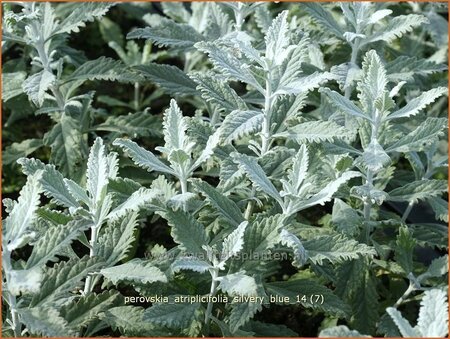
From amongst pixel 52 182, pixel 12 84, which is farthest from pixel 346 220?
pixel 12 84

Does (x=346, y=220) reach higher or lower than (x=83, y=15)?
lower

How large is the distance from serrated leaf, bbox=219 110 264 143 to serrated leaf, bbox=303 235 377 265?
35 cm

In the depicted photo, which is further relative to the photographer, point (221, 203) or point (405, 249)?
point (405, 249)

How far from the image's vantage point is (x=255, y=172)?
6.51 feet

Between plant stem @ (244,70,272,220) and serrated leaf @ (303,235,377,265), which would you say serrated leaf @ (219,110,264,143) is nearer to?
plant stem @ (244,70,272,220)

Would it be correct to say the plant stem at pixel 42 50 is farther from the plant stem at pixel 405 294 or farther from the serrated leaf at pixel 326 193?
the plant stem at pixel 405 294

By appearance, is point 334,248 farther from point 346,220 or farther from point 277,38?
point 277,38

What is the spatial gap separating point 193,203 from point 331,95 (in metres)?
0.53

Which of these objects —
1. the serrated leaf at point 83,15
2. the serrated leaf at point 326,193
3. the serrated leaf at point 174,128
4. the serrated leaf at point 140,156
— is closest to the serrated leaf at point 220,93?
the serrated leaf at point 174,128

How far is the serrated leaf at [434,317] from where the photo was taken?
5.48 feet

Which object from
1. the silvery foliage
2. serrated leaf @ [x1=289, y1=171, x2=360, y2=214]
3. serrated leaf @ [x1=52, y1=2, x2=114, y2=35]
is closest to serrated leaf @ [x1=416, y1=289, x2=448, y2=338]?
the silvery foliage

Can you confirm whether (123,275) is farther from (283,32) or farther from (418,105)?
(418,105)

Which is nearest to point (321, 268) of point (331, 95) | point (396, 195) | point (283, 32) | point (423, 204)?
point (396, 195)

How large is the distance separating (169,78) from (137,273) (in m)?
0.90
